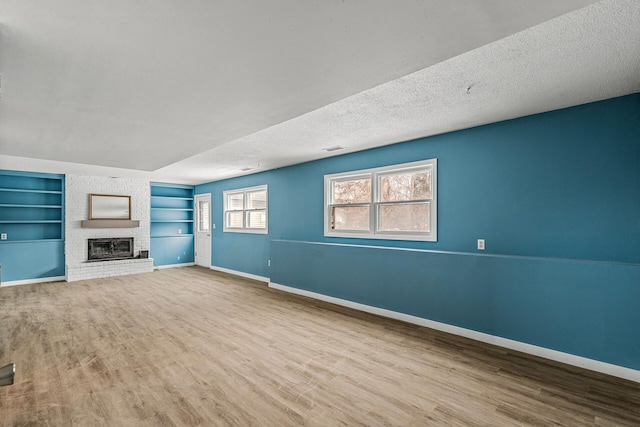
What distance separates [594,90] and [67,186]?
9.47 m

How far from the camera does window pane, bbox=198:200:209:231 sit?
8.91 metres

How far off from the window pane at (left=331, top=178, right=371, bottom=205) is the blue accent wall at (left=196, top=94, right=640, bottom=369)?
0.41 metres

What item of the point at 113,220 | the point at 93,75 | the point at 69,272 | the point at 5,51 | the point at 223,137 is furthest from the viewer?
the point at 113,220

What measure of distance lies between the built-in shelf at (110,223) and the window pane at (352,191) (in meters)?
5.79

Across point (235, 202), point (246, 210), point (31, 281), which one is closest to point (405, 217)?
point (246, 210)

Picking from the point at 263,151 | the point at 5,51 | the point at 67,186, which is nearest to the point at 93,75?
the point at 5,51

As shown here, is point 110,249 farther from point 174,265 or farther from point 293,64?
point 293,64

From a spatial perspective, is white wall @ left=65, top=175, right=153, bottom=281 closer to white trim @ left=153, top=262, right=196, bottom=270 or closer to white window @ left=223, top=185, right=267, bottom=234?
white trim @ left=153, top=262, right=196, bottom=270

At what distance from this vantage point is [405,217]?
438 cm

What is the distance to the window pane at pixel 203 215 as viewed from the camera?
351 inches

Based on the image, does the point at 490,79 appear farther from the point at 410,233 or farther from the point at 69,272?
the point at 69,272

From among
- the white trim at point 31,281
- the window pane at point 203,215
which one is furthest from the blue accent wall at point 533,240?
the white trim at point 31,281

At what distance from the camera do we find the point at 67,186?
22.8ft

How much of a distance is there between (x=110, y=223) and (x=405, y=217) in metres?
7.28
